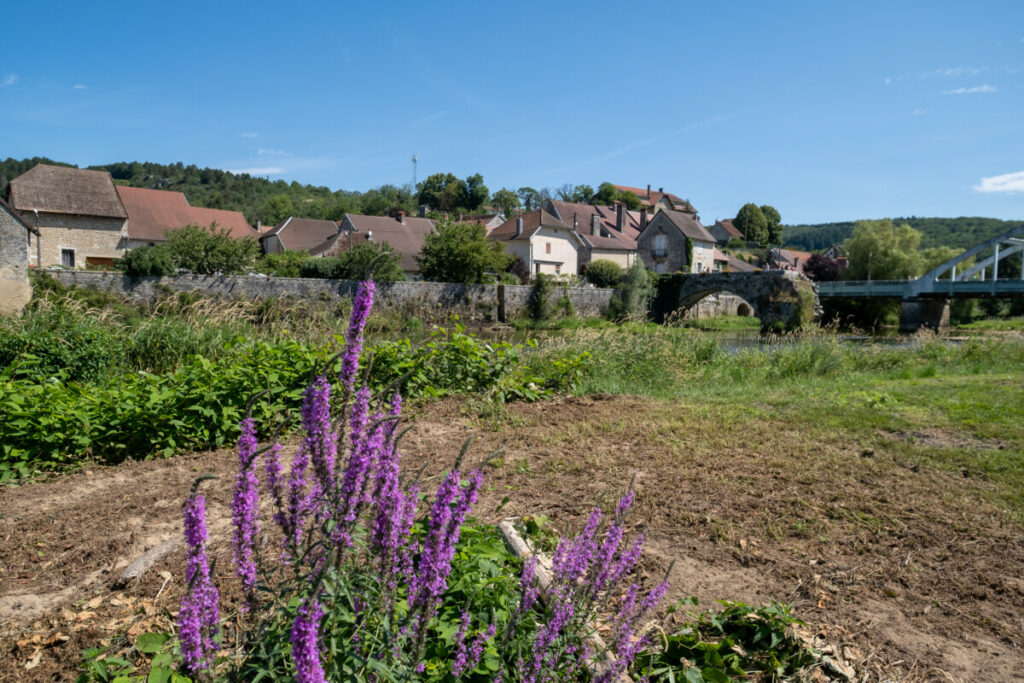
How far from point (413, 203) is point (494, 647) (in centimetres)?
9498

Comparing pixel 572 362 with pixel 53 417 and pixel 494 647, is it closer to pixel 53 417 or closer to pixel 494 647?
pixel 53 417

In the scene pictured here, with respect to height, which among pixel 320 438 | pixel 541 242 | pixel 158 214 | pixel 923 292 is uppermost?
pixel 158 214

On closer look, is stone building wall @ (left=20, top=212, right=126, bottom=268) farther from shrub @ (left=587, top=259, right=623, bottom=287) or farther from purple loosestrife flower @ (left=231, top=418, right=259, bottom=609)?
purple loosestrife flower @ (left=231, top=418, right=259, bottom=609)

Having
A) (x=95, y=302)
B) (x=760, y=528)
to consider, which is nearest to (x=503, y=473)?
(x=760, y=528)

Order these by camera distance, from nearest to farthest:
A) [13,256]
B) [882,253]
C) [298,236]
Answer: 1. [13,256]
2. [298,236]
3. [882,253]

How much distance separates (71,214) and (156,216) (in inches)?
299

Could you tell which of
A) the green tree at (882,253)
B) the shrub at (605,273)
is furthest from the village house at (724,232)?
the shrub at (605,273)

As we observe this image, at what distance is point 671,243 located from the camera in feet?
180

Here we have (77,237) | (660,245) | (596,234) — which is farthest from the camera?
(660,245)

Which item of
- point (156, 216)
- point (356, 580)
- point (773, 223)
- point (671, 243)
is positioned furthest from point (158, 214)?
point (773, 223)

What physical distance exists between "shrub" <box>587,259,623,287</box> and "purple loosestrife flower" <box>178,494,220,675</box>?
42981 mm

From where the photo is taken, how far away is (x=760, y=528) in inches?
155

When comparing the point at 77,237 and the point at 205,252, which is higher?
the point at 77,237

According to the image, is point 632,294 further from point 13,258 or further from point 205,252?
point 13,258
